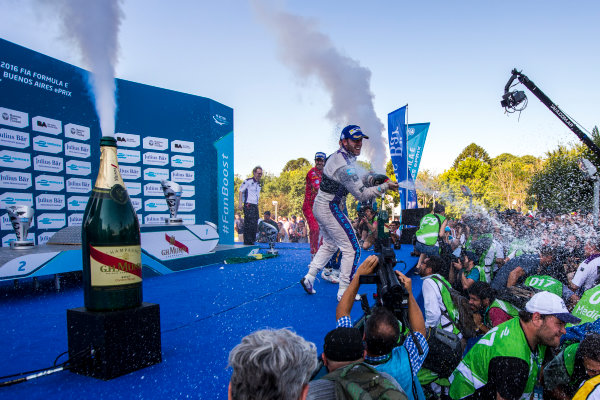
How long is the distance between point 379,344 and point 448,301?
208 cm

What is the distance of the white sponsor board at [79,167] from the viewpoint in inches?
317

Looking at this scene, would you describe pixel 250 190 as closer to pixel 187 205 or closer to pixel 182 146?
pixel 187 205

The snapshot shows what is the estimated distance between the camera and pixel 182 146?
10.1m

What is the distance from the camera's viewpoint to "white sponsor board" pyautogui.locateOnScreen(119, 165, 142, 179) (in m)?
9.15

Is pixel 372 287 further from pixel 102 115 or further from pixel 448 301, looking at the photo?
pixel 102 115

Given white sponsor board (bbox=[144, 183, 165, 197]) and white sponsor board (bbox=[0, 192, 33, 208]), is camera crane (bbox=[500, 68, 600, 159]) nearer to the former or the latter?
white sponsor board (bbox=[144, 183, 165, 197])

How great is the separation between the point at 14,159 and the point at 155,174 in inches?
121

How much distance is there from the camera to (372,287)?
5.95m

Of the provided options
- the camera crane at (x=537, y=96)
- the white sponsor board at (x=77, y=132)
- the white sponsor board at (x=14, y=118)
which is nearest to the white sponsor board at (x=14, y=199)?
the white sponsor board at (x=14, y=118)

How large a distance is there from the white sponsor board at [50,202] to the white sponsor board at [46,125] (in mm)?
1297

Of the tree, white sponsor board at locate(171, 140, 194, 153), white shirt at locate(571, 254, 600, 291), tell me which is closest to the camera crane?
white shirt at locate(571, 254, 600, 291)

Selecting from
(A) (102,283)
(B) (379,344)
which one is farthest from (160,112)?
(B) (379,344)

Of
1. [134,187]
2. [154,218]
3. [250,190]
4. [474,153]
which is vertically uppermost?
[474,153]

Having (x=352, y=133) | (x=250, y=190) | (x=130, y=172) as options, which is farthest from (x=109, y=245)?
(x=250, y=190)
